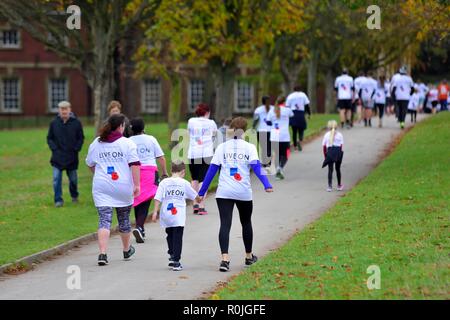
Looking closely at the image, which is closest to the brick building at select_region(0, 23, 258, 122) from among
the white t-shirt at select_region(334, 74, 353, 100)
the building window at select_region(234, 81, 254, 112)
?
the building window at select_region(234, 81, 254, 112)

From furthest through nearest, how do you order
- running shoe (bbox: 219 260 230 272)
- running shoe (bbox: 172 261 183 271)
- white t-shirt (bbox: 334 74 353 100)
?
white t-shirt (bbox: 334 74 353 100)
running shoe (bbox: 172 261 183 271)
running shoe (bbox: 219 260 230 272)

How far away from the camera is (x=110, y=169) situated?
50.1ft

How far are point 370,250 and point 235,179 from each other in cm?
195

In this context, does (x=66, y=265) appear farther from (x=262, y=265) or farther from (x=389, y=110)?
(x=389, y=110)

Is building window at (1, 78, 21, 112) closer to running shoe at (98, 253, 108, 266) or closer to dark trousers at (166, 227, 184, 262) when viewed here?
running shoe at (98, 253, 108, 266)

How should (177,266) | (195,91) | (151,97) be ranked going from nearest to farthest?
(177,266) → (151,97) → (195,91)

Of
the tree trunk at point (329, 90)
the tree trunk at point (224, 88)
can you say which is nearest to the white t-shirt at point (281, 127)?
the tree trunk at point (224, 88)

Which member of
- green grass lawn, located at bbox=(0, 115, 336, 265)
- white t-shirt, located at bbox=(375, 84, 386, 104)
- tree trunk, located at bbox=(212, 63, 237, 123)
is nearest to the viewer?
green grass lawn, located at bbox=(0, 115, 336, 265)

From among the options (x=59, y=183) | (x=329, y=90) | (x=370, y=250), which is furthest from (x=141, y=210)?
(x=329, y=90)

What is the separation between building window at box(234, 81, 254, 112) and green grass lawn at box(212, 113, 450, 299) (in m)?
48.8

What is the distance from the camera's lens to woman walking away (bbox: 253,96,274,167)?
26.4 metres

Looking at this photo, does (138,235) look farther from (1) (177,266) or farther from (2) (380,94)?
(2) (380,94)

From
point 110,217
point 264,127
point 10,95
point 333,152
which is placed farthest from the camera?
point 10,95

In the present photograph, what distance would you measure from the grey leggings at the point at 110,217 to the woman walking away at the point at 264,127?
11.0m
